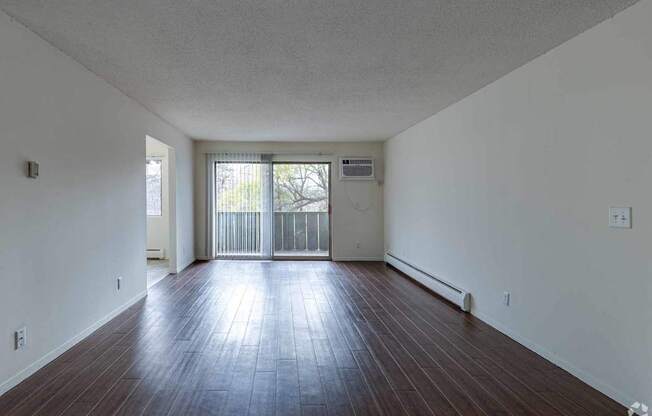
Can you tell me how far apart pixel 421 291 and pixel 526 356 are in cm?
219

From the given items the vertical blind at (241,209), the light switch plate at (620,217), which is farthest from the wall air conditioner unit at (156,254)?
the light switch plate at (620,217)

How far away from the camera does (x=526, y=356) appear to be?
2.97 metres

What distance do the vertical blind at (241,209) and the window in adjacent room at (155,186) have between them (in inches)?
53.3

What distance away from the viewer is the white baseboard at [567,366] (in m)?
2.32

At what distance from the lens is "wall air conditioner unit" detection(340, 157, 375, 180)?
7.54 meters

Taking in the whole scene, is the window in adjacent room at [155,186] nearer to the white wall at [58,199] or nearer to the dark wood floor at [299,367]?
the white wall at [58,199]

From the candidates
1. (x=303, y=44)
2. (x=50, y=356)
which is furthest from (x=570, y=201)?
(x=50, y=356)

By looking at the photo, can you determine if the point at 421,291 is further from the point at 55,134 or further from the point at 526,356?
the point at 55,134

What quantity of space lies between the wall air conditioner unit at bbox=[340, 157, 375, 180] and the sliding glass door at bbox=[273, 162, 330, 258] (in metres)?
0.52

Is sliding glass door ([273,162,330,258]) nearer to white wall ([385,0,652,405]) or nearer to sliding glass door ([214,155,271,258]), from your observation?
sliding glass door ([214,155,271,258])

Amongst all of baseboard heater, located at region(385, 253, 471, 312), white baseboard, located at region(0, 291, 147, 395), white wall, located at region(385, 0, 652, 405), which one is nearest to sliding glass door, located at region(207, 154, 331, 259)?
baseboard heater, located at region(385, 253, 471, 312)

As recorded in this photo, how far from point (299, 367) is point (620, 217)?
2.24 meters

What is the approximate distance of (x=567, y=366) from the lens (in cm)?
272

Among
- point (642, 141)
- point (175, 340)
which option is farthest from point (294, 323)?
point (642, 141)
